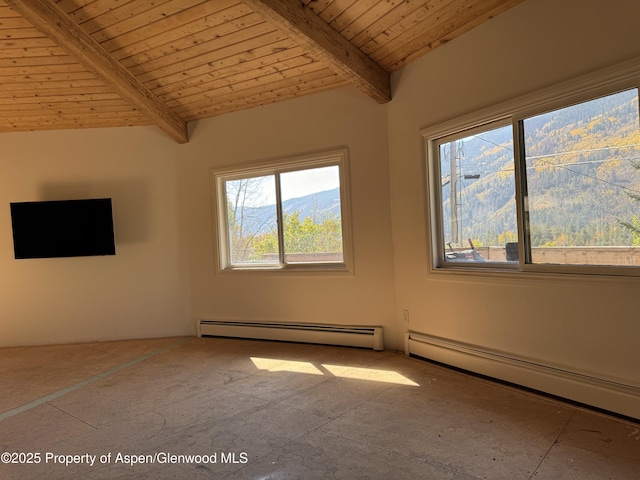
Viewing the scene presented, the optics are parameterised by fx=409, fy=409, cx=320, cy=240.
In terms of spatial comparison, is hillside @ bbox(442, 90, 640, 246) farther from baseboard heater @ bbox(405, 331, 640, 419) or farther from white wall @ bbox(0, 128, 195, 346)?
white wall @ bbox(0, 128, 195, 346)

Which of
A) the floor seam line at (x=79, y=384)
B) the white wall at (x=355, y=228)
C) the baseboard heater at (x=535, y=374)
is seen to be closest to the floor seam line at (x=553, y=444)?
the baseboard heater at (x=535, y=374)

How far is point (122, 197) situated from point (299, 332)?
108 inches

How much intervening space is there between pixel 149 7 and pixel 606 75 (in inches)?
131

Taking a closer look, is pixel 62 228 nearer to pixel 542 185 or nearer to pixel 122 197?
pixel 122 197

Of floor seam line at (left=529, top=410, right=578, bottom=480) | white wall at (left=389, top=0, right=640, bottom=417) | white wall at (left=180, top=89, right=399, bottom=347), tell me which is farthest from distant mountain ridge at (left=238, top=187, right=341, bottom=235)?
floor seam line at (left=529, top=410, right=578, bottom=480)

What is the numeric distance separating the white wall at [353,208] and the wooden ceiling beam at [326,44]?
0.28 metres

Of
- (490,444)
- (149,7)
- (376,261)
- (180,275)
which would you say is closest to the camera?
(490,444)

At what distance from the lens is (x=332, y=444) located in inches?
89.5

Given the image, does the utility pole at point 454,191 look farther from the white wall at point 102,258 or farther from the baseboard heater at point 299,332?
the white wall at point 102,258

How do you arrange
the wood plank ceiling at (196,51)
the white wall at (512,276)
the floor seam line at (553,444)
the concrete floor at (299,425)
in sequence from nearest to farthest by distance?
the floor seam line at (553,444), the concrete floor at (299,425), the white wall at (512,276), the wood plank ceiling at (196,51)

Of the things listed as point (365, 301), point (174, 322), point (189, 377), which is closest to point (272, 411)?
point (189, 377)

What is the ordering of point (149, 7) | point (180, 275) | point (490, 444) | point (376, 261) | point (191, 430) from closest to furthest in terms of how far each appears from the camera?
1. point (490, 444)
2. point (191, 430)
3. point (149, 7)
4. point (376, 261)
5. point (180, 275)

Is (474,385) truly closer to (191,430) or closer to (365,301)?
(365,301)

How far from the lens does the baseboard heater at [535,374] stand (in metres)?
2.42
